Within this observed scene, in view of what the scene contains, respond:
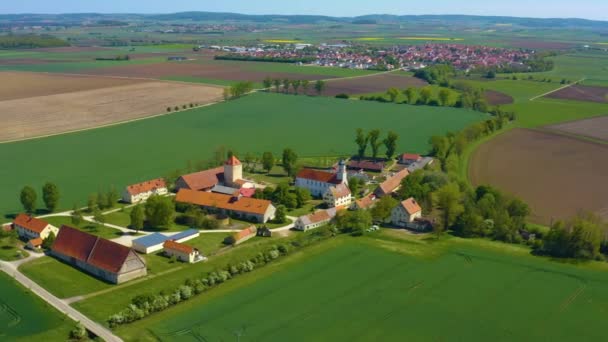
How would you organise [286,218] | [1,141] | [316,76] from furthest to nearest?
[316,76] → [1,141] → [286,218]

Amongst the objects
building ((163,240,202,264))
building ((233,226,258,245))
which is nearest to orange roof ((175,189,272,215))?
building ((233,226,258,245))

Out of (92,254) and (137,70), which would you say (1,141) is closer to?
(92,254)

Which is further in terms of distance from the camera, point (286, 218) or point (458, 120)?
point (458, 120)

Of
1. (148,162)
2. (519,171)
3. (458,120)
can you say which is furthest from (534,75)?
(148,162)

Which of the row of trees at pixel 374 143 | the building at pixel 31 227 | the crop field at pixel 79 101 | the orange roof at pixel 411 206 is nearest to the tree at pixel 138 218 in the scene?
the building at pixel 31 227

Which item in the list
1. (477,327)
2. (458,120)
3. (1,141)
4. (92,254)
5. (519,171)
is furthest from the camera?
(458,120)

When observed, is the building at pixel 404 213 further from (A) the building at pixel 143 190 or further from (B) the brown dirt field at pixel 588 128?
(B) the brown dirt field at pixel 588 128

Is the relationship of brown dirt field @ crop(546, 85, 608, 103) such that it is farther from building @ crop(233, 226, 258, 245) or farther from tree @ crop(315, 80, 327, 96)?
building @ crop(233, 226, 258, 245)
